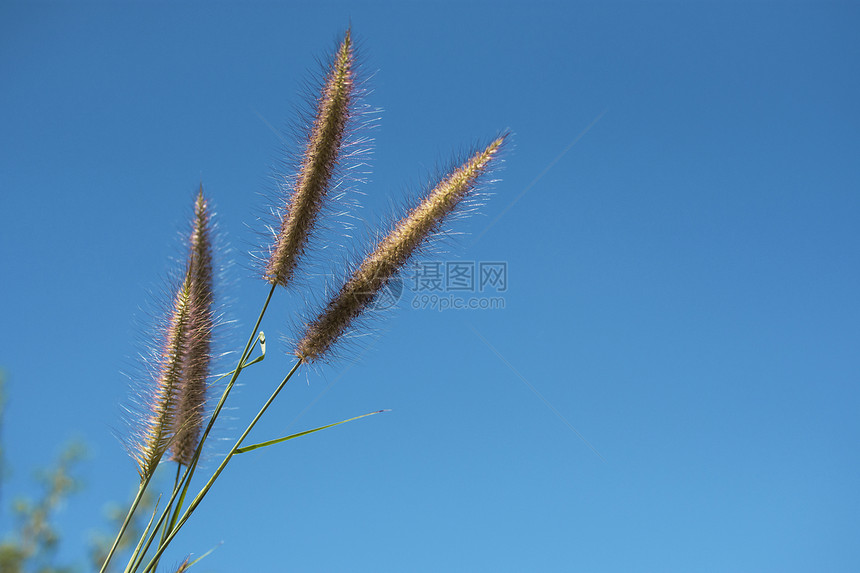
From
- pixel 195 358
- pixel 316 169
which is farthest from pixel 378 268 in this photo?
pixel 195 358

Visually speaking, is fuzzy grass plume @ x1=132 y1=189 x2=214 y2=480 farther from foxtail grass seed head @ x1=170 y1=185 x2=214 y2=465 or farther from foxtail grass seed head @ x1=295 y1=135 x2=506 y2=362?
foxtail grass seed head @ x1=295 y1=135 x2=506 y2=362

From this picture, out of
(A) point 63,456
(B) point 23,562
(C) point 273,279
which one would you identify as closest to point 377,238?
(C) point 273,279

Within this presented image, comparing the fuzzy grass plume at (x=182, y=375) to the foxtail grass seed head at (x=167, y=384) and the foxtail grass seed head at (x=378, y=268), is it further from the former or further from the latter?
the foxtail grass seed head at (x=378, y=268)

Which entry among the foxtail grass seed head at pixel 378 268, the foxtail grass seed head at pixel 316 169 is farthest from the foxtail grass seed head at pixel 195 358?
the foxtail grass seed head at pixel 378 268

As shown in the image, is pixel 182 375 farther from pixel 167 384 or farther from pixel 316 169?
pixel 316 169

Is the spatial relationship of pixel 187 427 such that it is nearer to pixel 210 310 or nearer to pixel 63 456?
pixel 210 310

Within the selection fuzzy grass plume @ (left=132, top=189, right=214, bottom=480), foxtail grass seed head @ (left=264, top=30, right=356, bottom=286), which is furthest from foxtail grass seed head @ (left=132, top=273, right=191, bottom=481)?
foxtail grass seed head @ (left=264, top=30, right=356, bottom=286)
